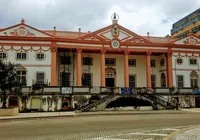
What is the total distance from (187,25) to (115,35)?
35.2m

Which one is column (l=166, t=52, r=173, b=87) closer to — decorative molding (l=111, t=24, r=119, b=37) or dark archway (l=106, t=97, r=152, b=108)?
dark archway (l=106, t=97, r=152, b=108)

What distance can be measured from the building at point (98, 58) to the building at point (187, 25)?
2030 centimetres

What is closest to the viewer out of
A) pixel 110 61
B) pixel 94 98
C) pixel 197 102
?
pixel 94 98

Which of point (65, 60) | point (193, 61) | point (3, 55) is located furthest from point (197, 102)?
point (3, 55)

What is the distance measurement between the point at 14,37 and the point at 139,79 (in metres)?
18.3

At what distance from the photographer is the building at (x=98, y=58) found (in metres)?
30.0

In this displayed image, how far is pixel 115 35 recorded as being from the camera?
3291 cm

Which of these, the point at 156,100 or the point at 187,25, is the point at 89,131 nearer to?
the point at 156,100

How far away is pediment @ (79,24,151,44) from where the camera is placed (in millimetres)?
32406

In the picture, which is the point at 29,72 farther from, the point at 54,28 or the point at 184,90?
the point at 184,90

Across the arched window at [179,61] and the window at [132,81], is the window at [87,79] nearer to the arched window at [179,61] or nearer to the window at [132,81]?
the window at [132,81]

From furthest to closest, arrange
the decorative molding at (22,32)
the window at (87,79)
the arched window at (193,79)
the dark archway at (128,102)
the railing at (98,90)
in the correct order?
the arched window at (193,79) → the window at (87,79) → the decorative molding at (22,32) → the dark archway at (128,102) → the railing at (98,90)

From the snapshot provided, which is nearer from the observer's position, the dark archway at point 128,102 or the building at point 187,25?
the dark archway at point 128,102

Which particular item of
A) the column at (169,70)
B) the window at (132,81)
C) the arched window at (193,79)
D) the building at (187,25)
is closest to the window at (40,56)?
the window at (132,81)
